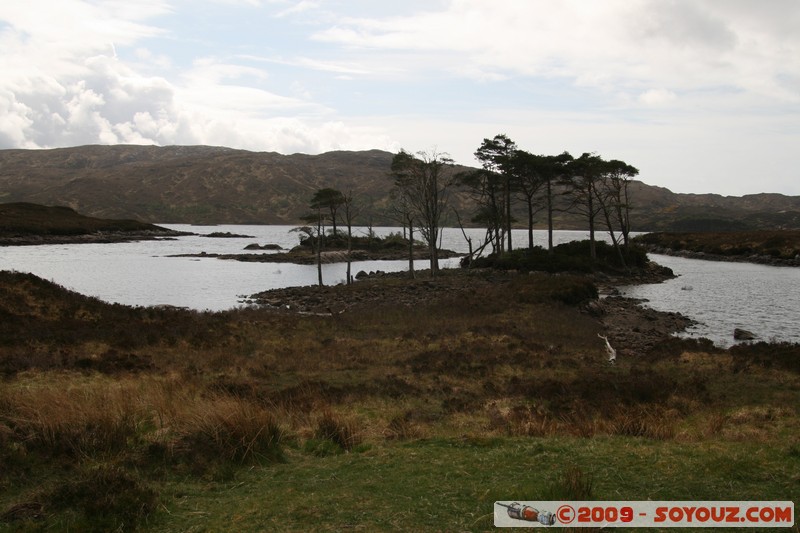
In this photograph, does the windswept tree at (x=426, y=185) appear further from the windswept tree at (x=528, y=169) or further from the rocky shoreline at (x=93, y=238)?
the rocky shoreline at (x=93, y=238)

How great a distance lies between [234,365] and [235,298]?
27404mm

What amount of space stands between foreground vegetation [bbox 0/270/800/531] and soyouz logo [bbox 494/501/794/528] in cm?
40

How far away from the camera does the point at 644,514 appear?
596 centimetres

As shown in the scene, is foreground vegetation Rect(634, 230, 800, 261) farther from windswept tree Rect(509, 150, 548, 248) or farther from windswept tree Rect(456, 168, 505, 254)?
windswept tree Rect(456, 168, 505, 254)

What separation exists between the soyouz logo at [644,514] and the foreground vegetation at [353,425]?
1.31ft

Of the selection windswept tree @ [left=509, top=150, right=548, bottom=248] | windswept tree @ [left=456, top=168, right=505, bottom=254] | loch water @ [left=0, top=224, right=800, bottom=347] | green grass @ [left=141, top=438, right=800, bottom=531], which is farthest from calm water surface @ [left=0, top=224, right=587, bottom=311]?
green grass @ [left=141, top=438, right=800, bottom=531]

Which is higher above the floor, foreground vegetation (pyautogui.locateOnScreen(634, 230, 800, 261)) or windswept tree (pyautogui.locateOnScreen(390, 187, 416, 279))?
windswept tree (pyautogui.locateOnScreen(390, 187, 416, 279))

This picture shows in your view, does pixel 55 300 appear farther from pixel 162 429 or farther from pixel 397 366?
pixel 162 429

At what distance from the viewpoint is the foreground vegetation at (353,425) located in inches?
265

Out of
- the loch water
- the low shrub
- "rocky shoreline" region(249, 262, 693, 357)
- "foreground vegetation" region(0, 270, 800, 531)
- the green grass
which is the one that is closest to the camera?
the green grass

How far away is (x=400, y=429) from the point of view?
10.7 metres

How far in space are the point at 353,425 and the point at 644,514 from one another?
5.84 meters

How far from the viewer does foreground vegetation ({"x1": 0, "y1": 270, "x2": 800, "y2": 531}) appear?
6727 millimetres

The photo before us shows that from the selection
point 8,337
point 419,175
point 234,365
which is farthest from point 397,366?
point 419,175
